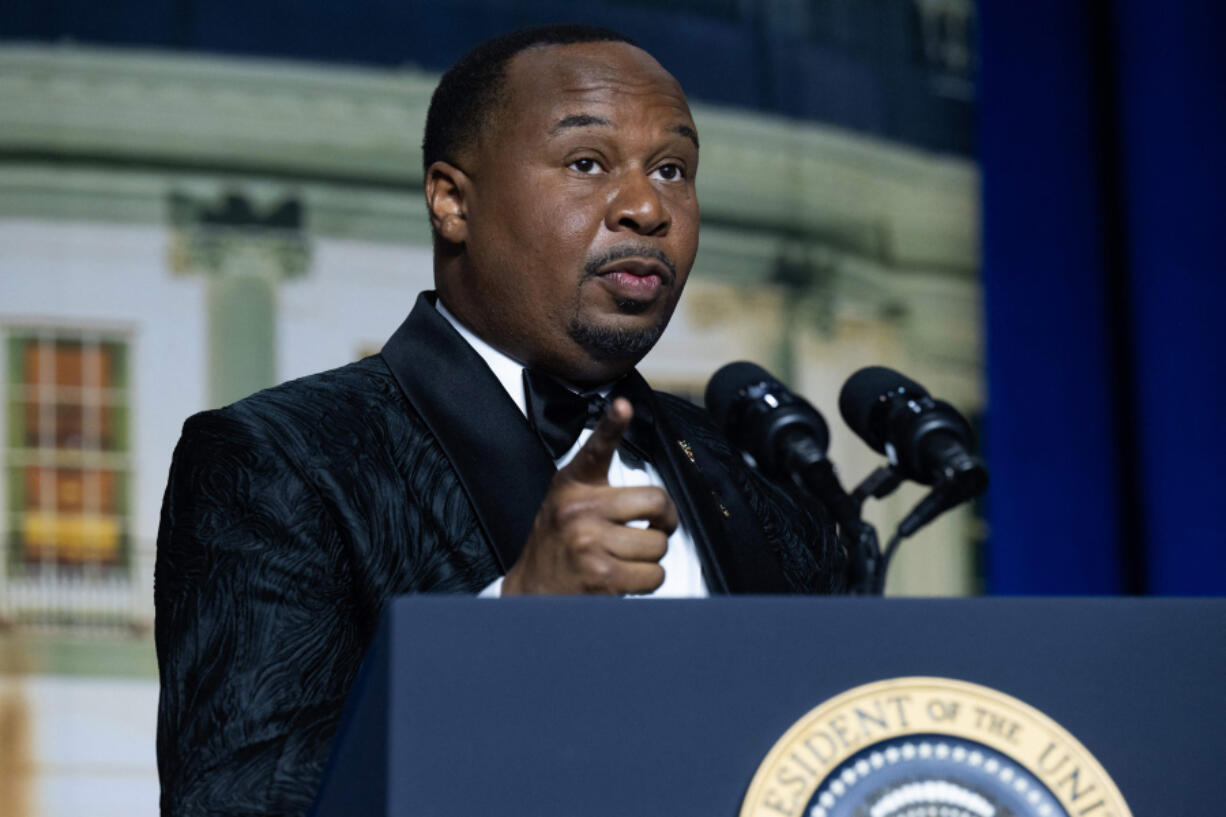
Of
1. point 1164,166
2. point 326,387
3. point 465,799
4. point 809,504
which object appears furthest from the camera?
point 1164,166

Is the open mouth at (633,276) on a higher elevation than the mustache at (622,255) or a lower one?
lower

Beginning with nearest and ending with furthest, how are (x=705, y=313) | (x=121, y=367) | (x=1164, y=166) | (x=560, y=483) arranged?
(x=560, y=483), (x=1164, y=166), (x=121, y=367), (x=705, y=313)

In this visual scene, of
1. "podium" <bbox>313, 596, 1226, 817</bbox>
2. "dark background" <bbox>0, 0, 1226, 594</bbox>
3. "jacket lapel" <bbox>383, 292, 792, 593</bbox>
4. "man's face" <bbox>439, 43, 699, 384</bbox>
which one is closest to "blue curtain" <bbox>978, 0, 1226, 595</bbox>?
"dark background" <bbox>0, 0, 1226, 594</bbox>

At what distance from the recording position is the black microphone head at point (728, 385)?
1.70 meters

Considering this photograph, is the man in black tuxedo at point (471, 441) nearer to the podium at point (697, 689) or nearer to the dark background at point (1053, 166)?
the podium at point (697, 689)

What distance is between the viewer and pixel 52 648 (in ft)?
11.9

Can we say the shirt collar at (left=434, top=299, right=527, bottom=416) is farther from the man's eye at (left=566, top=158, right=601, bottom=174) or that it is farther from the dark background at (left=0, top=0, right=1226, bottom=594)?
the dark background at (left=0, top=0, right=1226, bottom=594)

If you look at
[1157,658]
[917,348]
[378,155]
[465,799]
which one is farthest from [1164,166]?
[465,799]

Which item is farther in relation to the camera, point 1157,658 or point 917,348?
point 917,348

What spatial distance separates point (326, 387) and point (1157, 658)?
81 centimetres

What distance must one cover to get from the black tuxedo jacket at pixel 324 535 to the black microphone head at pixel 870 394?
14cm

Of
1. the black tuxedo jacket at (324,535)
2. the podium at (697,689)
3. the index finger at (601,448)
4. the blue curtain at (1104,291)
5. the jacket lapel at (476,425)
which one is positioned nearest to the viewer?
the podium at (697,689)

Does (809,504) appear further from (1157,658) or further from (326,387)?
(1157,658)

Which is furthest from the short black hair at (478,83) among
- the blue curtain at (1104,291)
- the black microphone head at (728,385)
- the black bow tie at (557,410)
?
the blue curtain at (1104,291)
